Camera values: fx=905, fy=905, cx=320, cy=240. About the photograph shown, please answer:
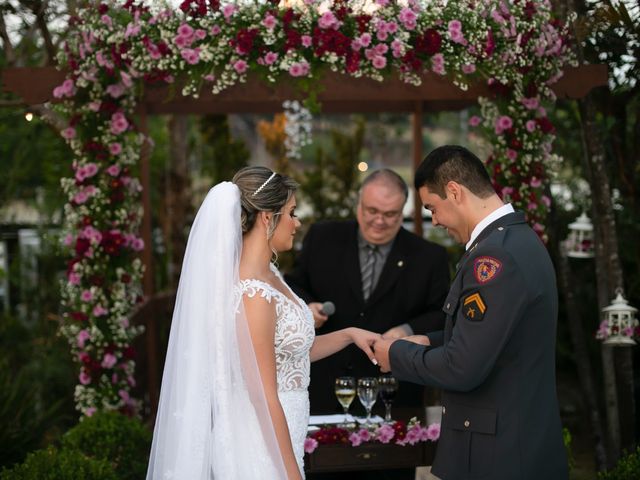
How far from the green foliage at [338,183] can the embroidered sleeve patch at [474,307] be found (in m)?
7.01

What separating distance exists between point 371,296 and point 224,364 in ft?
6.73

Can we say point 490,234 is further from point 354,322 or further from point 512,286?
point 354,322

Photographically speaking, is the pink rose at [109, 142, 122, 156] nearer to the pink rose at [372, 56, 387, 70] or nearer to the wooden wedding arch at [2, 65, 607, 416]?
the wooden wedding arch at [2, 65, 607, 416]

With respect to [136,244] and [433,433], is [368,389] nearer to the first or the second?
[433,433]

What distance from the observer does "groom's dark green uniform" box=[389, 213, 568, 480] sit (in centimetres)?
299

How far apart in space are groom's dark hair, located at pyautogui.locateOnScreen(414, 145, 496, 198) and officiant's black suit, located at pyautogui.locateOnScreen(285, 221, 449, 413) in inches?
72.9

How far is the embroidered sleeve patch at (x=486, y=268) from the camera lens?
2990 millimetres

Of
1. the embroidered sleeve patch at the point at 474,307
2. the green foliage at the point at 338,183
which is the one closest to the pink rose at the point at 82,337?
the embroidered sleeve patch at the point at 474,307

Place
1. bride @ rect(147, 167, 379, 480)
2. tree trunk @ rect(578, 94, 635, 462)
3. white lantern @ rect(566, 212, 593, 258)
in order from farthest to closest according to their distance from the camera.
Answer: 1. white lantern @ rect(566, 212, 593, 258)
2. tree trunk @ rect(578, 94, 635, 462)
3. bride @ rect(147, 167, 379, 480)

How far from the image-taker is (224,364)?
10.3ft

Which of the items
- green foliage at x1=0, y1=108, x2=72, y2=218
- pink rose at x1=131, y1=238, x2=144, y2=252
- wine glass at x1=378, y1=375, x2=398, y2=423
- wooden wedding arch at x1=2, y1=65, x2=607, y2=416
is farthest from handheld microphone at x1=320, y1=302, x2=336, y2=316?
green foliage at x1=0, y1=108, x2=72, y2=218

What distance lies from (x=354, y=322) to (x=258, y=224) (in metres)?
1.86

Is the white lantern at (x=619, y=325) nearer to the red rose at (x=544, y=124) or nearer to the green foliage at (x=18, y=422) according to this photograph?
the red rose at (x=544, y=124)

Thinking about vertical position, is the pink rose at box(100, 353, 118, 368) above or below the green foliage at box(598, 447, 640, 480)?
above
